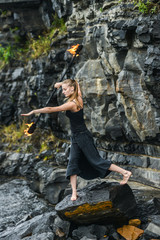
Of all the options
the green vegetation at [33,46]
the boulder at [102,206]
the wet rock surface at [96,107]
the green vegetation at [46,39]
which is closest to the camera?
the boulder at [102,206]

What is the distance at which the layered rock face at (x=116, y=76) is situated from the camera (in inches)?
263

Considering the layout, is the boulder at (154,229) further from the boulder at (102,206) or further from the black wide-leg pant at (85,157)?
the black wide-leg pant at (85,157)

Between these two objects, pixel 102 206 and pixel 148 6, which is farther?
pixel 148 6

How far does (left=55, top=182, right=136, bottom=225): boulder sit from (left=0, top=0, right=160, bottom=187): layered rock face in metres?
1.78

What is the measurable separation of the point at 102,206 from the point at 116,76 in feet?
12.2

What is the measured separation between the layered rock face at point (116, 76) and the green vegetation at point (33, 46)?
1.51 ft

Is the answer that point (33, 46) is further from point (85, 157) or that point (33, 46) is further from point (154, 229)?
point (154, 229)

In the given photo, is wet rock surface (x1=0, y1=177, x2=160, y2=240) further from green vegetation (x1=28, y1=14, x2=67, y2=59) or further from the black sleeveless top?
green vegetation (x1=28, y1=14, x2=67, y2=59)

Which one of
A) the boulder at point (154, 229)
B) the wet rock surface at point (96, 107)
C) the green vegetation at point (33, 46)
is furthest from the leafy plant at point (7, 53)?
the boulder at point (154, 229)

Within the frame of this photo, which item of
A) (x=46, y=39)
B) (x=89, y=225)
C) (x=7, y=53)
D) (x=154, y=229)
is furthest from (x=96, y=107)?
(x=7, y=53)

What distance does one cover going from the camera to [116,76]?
7758 mm

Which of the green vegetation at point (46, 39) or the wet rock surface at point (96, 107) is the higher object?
the green vegetation at point (46, 39)

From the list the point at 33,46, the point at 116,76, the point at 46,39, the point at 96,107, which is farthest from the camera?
the point at 33,46

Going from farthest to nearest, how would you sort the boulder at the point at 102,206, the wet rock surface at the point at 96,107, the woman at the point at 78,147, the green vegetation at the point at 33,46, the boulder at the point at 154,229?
1. the green vegetation at the point at 33,46
2. the wet rock surface at the point at 96,107
3. the woman at the point at 78,147
4. the boulder at the point at 102,206
5. the boulder at the point at 154,229
